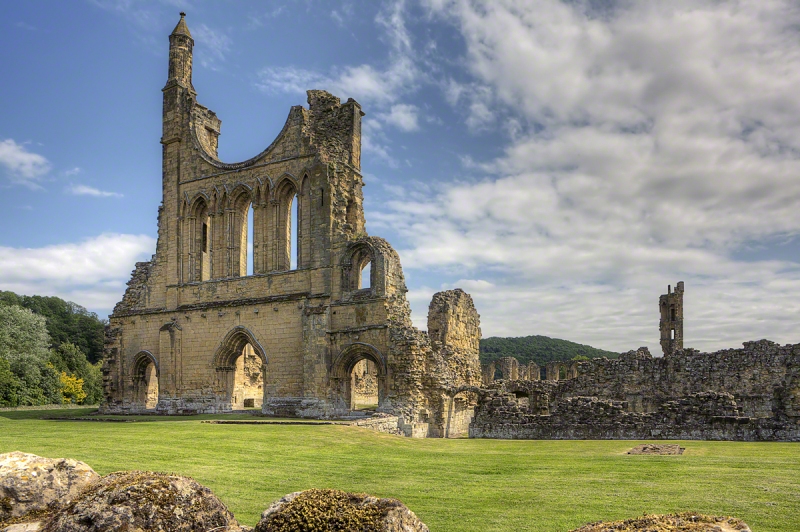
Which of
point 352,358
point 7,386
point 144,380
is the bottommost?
point 7,386

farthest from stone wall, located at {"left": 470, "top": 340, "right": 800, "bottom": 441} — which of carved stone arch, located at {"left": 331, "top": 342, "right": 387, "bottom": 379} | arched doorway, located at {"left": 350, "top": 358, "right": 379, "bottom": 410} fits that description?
arched doorway, located at {"left": 350, "top": 358, "right": 379, "bottom": 410}

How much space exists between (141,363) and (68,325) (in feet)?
159

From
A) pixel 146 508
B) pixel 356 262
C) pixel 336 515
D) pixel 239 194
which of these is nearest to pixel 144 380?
pixel 239 194

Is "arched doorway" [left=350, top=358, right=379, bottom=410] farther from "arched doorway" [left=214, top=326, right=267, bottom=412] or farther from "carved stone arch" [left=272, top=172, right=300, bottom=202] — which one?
"carved stone arch" [left=272, top=172, right=300, bottom=202]

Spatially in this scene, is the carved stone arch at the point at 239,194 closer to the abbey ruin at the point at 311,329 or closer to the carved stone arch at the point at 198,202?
the abbey ruin at the point at 311,329

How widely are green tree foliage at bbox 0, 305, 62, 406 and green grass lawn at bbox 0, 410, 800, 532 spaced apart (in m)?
28.0

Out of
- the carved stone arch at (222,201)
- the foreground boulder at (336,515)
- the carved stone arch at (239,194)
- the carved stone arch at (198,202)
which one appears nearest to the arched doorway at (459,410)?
the carved stone arch at (239,194)

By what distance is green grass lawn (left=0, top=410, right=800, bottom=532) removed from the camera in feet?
25.8

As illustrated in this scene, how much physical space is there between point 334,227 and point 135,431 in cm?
1189

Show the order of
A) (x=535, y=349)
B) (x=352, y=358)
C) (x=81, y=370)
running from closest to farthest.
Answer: (x=352, y=358)
(x=81, y=370)
(x=535, y=349)

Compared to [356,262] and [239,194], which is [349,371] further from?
[239,194]

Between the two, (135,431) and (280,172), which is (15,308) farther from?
(135,431)

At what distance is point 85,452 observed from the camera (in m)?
12.6

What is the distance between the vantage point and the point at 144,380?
102 feet
